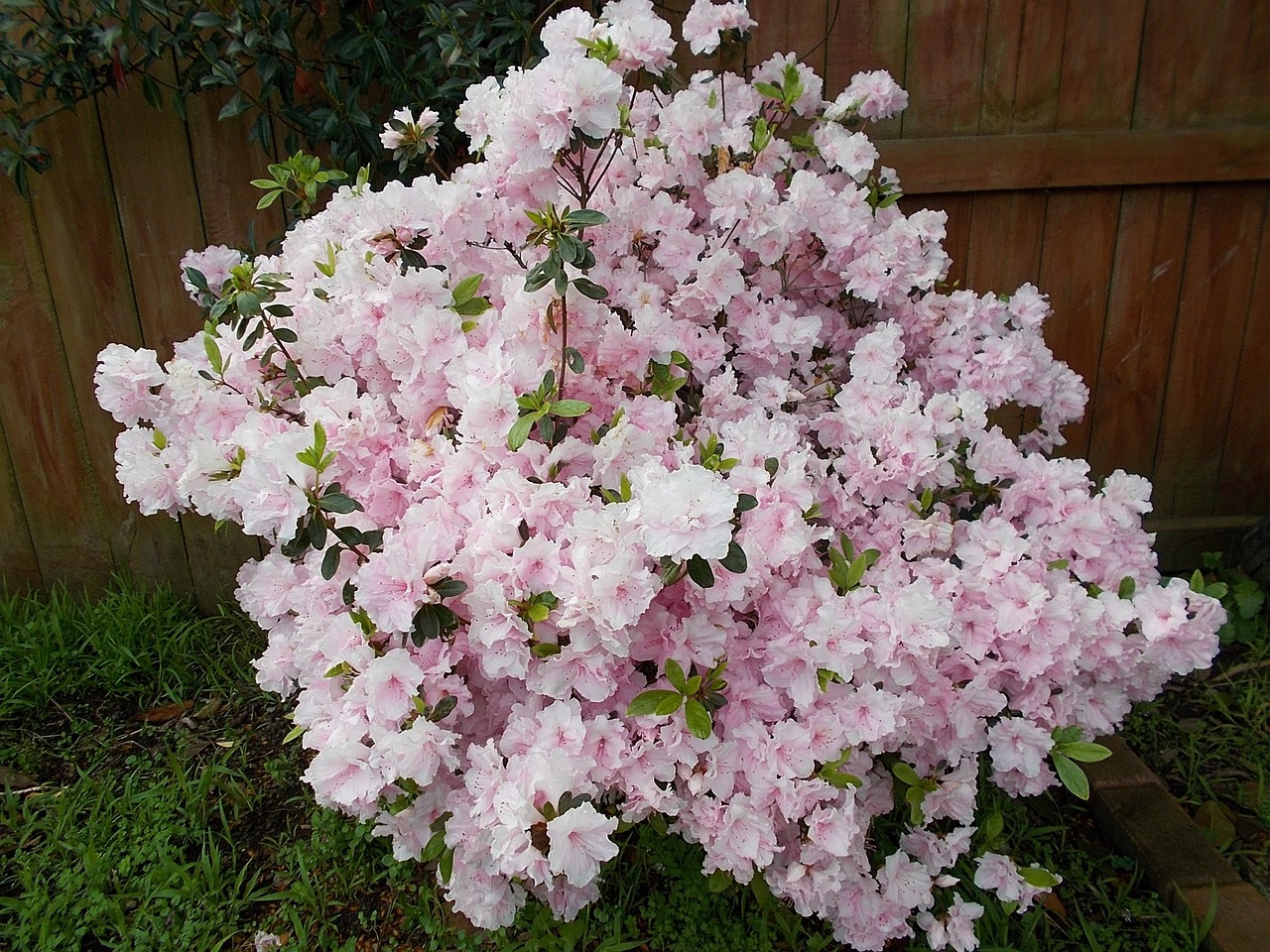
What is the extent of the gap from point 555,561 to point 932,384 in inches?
36.4

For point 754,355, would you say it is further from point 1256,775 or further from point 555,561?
point 1256,775

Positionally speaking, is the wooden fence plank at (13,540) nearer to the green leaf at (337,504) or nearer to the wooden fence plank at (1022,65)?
the green leaf at (337,504)

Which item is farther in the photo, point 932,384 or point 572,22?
point 932,384

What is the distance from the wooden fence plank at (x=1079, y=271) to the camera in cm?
238

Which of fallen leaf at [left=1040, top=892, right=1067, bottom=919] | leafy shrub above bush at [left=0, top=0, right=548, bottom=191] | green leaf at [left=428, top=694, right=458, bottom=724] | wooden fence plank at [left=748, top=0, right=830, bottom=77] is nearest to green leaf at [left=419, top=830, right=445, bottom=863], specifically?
green leaf at [left=428, top=694, right=458, bottom=724]

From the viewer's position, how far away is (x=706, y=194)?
1.55m

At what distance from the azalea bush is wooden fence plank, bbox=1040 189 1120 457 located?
925 mm

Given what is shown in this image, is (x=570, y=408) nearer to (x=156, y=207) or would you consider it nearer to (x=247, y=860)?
(x=247, y=860)

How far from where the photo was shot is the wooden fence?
87.0 inches

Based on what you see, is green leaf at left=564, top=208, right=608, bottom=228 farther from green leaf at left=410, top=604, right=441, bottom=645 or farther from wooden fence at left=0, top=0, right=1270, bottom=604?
wooden fence at left=0, top=0, right=1270, bottom=604

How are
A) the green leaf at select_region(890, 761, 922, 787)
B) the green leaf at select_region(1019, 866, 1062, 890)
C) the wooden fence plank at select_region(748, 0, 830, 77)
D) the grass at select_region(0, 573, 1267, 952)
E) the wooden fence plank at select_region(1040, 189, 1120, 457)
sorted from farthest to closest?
the wooden fence plank at select_region(1040, 189, 1120, 457) < the wooden fence plank at select_region(748, 0, 830, 77) < the grass at select_region(0, 573, 1267, 952) < the green leaf at select_region(1019, 866, 1062, 890) < the green leaf at select_region(890, 761, 922, 787)

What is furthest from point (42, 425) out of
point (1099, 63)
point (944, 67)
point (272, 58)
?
point (1099, 63)

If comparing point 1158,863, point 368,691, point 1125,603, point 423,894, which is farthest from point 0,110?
point 1158,863

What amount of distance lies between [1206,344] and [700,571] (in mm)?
2201
